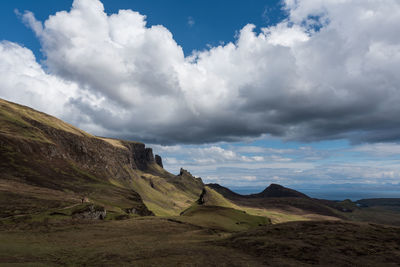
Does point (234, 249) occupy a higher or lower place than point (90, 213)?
higher

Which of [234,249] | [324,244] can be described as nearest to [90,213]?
[234,249]

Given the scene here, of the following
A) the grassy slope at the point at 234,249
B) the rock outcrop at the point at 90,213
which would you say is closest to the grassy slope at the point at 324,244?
the grassy slope at the point at 234,249

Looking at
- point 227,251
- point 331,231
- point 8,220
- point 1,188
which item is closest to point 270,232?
point 331,231

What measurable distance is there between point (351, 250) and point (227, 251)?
25.9 m

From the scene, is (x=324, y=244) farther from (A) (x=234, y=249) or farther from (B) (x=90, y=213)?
(B) (x=90, y=213)

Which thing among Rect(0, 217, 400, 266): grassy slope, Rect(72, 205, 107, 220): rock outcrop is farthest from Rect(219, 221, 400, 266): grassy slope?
Rect(72, 205, 107, 220): rock outcrop

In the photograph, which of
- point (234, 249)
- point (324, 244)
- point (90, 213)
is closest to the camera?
point (324, 244)

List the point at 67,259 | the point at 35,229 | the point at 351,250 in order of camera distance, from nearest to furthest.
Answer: the point at 67,259 < the point at 351,250 < the point at 35,229

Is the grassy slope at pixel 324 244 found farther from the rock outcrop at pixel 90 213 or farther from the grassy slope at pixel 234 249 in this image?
the rock outcrop at pixel 90 213

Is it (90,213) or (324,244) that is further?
(90,213)

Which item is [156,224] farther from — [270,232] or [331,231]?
[331,231]

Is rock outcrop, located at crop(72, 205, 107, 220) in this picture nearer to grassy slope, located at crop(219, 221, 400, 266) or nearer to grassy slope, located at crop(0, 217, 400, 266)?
grassy slope, located at crop(0, 217, 400, 266)

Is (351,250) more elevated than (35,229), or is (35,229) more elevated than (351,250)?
(351,250)

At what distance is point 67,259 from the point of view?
151 ft
